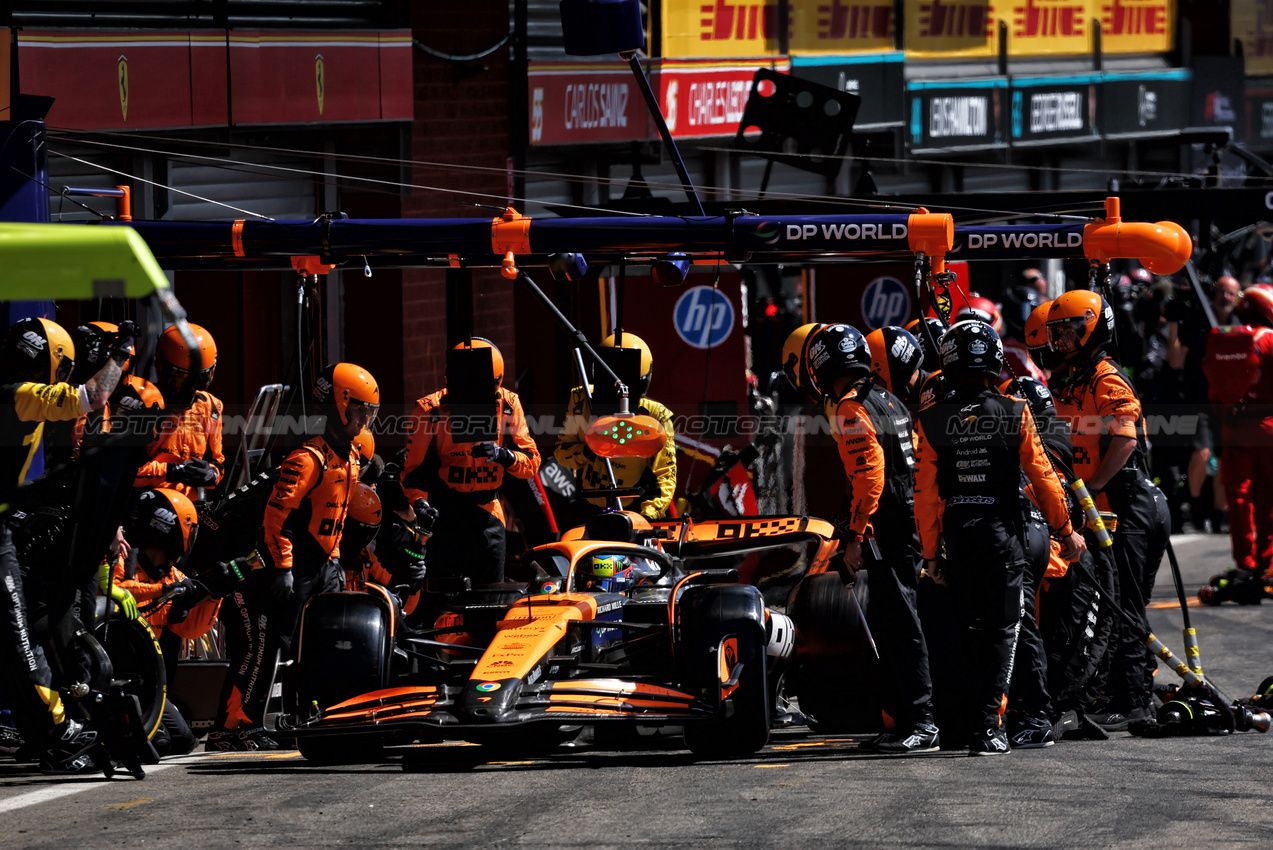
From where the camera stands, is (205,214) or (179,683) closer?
(179,683)

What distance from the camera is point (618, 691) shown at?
743 cm

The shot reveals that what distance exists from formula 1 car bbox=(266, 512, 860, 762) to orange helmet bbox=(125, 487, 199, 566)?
0.84 meters

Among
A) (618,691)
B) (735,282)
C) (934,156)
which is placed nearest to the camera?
(618,691)

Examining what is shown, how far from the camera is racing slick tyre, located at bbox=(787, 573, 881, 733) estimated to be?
8445 millimetres

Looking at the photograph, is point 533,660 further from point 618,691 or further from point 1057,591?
point 1057,591

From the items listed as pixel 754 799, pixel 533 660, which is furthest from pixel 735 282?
pixel 754 799

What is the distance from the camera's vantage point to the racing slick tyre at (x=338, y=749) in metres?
7.82

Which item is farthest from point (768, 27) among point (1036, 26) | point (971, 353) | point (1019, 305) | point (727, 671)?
point (727, 671)

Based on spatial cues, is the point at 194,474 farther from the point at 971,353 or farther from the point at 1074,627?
the point at 1074,627

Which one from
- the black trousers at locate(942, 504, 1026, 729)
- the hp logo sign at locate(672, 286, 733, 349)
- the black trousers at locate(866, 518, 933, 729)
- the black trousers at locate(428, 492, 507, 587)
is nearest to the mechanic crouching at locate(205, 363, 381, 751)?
the black trousers at locate(428, 492, 507, 587)

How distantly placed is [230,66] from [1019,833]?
840 centimetres

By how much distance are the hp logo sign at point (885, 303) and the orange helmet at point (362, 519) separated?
512 cm

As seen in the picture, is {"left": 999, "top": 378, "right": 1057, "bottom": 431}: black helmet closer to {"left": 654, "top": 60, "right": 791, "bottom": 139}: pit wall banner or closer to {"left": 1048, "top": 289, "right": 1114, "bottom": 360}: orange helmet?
{"left": 1048, "top": 289, "right": 1114, "bottom": 360}: orange helmet

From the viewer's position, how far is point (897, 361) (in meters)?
9.20
